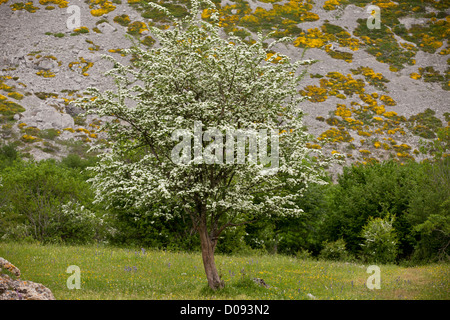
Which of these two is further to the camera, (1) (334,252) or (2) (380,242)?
(1) (334,252)

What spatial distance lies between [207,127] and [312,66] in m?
64.2

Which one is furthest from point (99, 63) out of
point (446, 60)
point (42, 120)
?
point (446, 60)

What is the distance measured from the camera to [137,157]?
2502 cm

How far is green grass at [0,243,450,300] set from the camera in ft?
45.7

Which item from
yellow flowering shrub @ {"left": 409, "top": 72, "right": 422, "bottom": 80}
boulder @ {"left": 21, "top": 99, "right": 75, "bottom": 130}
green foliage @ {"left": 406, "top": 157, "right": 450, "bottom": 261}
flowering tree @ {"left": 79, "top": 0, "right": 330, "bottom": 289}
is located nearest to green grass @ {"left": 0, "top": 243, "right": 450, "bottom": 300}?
flowering tree @ {"left": 79, "top": 0, "right": 330, "bottom": 289}

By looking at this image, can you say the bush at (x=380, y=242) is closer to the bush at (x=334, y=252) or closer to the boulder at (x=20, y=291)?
the bush at (x=334, y=252)

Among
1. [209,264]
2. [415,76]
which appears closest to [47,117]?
[209,264]

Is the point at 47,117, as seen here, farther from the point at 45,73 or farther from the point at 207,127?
the point at 207,127

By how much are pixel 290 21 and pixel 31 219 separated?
244 feet

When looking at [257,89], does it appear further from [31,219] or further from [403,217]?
[403,217]

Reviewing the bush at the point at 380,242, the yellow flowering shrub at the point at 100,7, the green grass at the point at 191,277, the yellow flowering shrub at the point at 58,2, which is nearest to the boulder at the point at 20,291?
the green grass at the point at 191,277

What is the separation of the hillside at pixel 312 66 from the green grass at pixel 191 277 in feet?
111

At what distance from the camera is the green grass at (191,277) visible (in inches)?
549

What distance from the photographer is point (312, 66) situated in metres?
72.7
